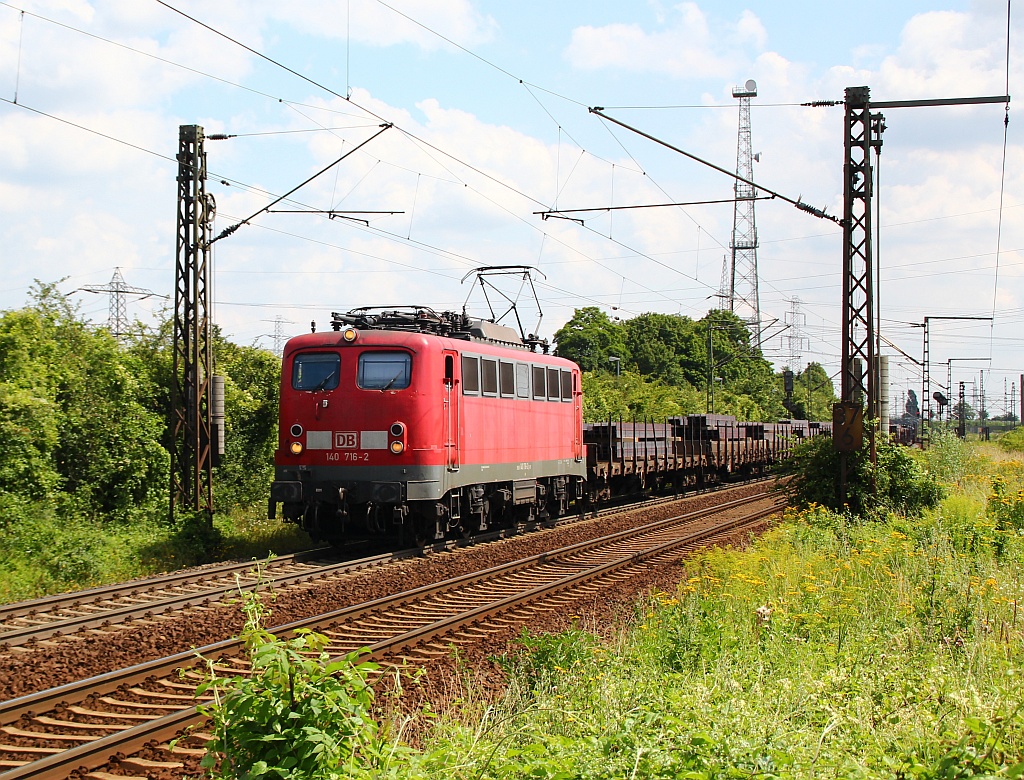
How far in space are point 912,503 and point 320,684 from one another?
14.6 m

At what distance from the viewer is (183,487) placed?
17312 mm

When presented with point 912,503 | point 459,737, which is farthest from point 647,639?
point 912,503

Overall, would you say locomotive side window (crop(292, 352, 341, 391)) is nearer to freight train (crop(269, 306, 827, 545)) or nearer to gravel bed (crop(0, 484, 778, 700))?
freight train (crop(269, 306, 827, 545))

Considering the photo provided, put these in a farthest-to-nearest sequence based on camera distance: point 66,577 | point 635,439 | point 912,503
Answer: point 635,439
point 912,503
point 66,577

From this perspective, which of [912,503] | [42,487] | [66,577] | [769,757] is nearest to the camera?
[769,757]

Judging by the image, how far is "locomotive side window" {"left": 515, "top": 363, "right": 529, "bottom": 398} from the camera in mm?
18609

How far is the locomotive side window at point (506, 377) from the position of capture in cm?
1791

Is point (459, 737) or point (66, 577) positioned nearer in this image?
point (459, 737)

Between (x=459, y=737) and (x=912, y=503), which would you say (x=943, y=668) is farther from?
(x=912, y=503)

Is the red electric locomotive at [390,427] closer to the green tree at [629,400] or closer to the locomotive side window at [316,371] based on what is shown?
the locomotive side window at [316,371]

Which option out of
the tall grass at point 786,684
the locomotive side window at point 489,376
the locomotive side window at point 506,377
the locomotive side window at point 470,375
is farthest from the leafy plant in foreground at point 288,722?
the locomotive side window at point 506,377

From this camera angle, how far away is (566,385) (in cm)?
2141

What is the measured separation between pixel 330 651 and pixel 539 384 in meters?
11.2

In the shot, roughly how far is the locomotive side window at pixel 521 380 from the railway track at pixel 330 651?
10.2ft
